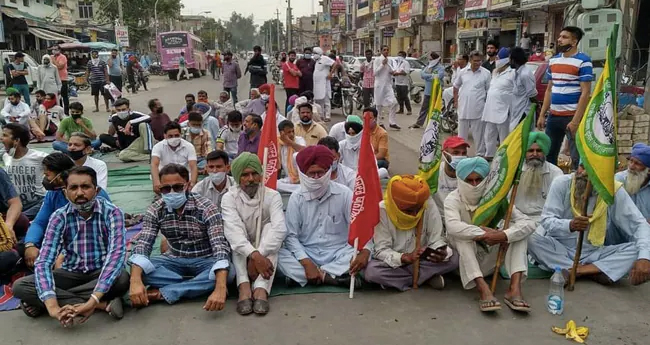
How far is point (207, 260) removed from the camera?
4.00 metres

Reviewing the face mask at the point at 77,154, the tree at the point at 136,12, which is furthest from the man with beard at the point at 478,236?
the tree at the point at 136,12

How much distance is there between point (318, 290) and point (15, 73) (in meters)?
12.1

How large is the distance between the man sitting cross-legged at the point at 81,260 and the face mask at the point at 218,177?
1214mm

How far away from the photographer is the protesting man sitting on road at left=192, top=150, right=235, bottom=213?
4.81 metres

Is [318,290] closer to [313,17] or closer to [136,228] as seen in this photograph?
[136,228]

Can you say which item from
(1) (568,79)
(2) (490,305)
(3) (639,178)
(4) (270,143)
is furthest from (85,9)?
(2) (490,305)

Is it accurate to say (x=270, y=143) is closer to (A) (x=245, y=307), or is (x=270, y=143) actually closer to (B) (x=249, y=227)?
(B) (x=249, y=227)

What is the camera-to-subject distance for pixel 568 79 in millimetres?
5793

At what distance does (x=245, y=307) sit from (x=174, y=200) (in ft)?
2.96

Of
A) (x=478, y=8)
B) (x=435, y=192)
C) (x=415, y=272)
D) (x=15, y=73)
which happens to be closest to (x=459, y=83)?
(x=435, y=192)

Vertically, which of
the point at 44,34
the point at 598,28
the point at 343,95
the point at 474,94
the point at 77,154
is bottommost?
the point at 77,154

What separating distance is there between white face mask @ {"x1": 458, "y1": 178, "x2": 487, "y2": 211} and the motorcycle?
33.7 feet

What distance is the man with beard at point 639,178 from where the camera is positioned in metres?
4.14

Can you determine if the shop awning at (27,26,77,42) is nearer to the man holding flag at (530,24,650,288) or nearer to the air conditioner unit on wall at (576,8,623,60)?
the air conditioner unit on wall at (576,8,623,60)
